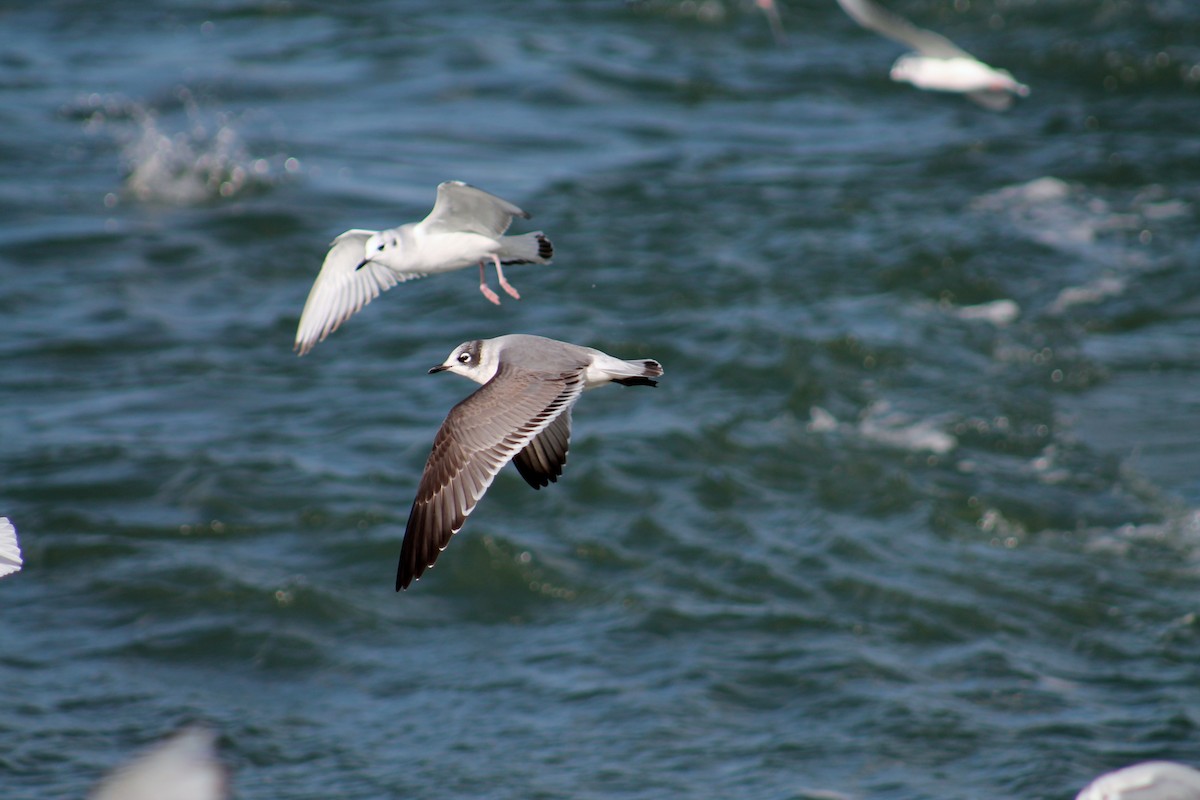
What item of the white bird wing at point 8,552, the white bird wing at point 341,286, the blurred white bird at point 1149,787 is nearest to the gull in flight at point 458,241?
the white bird wing at point 341,286

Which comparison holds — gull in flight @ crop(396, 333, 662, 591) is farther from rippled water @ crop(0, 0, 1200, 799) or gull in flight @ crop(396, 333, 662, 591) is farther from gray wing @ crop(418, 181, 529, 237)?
rippled water @ crop(0, 0, 1200, 799)

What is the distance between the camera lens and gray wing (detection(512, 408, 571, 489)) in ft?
18.8

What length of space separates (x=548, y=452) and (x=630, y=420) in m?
5.20

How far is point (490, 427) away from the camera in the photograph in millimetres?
5137

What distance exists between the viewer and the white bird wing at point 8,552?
15.6 feet

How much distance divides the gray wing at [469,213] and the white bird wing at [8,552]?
180cm

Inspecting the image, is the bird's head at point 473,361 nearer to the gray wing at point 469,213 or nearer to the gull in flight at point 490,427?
the gull in flight at point 490,427

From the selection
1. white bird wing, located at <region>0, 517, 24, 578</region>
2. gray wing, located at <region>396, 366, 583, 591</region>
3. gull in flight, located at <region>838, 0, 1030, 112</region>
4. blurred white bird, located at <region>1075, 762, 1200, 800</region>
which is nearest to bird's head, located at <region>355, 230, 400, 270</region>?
gray wing, located at <region>396, 366, 583, 591</region>

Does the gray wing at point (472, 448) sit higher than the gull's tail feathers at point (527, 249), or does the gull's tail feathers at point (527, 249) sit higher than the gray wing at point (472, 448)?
the gull's tail feathers at point (527, 249)

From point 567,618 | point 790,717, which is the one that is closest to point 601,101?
point 567,618

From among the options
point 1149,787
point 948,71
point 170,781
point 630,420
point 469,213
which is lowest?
point 630,420

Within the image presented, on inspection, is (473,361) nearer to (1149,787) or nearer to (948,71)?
(1149,787)

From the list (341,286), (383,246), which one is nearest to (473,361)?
(383,246)

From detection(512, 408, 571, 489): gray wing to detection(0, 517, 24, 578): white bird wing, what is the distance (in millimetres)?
1744
